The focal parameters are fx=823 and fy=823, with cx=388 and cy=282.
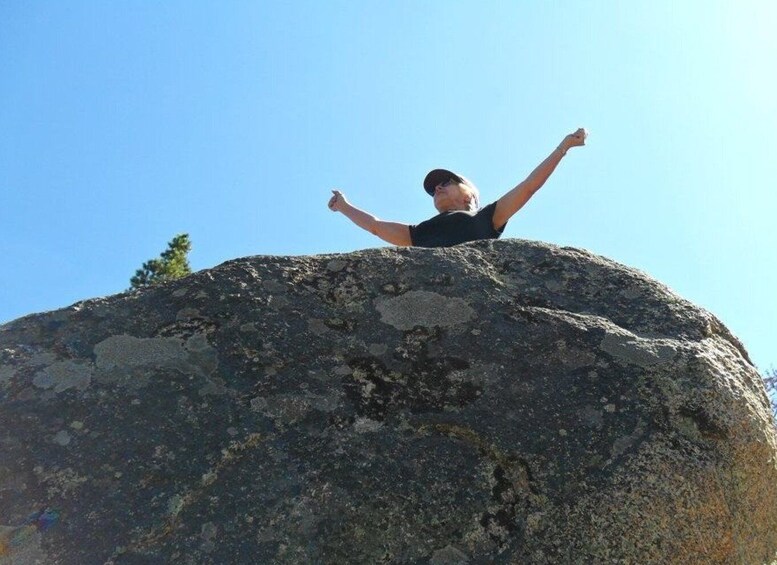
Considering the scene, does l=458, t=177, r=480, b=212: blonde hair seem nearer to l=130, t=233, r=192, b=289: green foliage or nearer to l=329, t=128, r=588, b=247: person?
l=329, t=128, r=588, b=247: person

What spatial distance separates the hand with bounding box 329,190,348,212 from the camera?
16.7ft

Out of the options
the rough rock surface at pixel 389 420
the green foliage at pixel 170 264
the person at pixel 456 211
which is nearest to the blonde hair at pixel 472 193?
the person at pixel 456 211

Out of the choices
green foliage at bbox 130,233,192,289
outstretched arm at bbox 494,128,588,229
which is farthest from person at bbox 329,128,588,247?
green foliage at bbox 130,233,192,289

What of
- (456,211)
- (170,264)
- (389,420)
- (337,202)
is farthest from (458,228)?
(170,264)

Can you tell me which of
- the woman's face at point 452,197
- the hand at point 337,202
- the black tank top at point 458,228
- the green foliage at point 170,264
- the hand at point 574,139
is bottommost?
the black tank top at point 458,228

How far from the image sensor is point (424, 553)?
228 centimetres

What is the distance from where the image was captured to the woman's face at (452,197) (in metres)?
4.75

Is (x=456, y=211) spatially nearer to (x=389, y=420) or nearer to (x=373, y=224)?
(x=373, y=224)

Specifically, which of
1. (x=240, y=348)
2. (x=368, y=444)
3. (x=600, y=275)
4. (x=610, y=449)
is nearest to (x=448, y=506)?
(x=368, y=444)

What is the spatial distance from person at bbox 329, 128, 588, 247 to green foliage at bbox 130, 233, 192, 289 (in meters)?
9.35

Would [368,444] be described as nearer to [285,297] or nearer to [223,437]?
[223,437]

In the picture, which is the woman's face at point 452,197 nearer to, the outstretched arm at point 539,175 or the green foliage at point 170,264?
the outstretched arm at point 539,175

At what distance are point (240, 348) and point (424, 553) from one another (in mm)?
938

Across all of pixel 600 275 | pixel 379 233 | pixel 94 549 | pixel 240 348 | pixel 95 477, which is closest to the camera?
pixel 94 549
